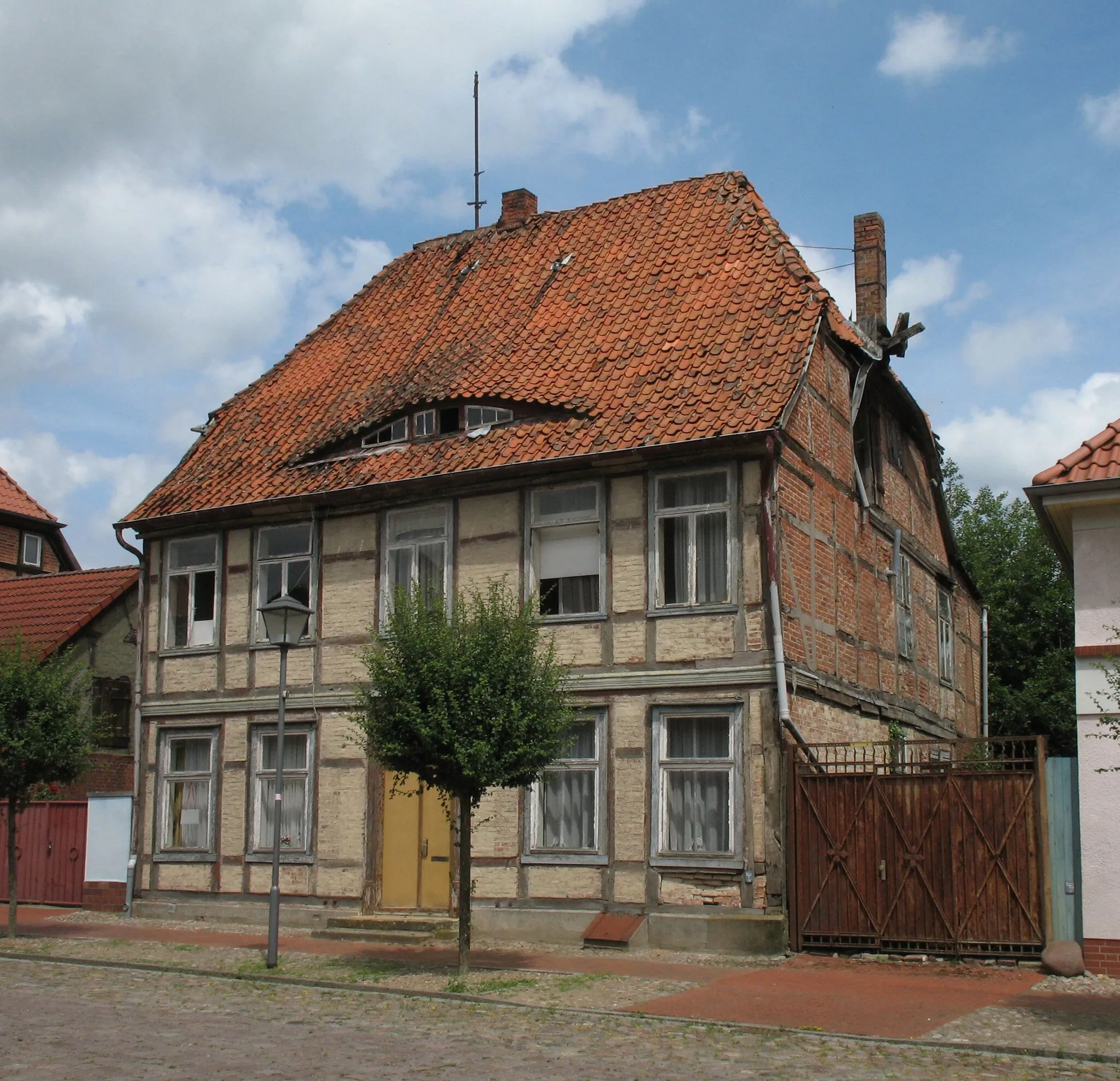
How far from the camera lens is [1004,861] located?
15297mm

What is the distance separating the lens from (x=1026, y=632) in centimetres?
3594

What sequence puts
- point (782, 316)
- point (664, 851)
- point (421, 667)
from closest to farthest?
point (421, 667) < point (664, 851) < point (782, 316)

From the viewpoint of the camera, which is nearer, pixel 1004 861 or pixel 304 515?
pixel 1004 861

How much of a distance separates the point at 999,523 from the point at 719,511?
24.4 metres

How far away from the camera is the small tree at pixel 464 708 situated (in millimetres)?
14148

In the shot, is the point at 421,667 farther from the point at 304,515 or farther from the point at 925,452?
the point at 925,452

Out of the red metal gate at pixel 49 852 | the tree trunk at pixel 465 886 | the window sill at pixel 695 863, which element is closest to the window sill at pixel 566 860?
the window sill at pixel 695 863

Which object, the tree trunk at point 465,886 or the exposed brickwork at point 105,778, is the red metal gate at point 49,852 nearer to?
the exposed brickwork at point 105,778

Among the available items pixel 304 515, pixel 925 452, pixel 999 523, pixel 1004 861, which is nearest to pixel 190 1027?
pixel 1004 861

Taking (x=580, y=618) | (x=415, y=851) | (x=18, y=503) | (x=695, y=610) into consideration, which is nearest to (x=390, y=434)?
(x=580, y=618)

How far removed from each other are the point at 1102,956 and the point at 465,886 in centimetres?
624

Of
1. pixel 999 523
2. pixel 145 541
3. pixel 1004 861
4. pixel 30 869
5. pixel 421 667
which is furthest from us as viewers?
pixel 999 523

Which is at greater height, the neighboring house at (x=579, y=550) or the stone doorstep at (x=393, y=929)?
the neighboring house at (x=579, y=550)

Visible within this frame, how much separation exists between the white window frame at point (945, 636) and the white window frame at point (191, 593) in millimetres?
12212
